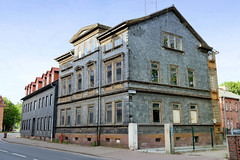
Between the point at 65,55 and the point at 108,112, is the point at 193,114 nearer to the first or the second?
the point at 108,112

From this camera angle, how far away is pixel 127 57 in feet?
67.0

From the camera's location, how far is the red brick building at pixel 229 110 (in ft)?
143

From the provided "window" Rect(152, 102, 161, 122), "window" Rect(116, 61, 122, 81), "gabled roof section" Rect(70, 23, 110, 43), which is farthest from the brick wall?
"gabled roof section" Rect(70, 23, 110, 43)

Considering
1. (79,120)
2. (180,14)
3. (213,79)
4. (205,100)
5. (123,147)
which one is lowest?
(123,147)

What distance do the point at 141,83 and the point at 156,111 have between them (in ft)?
9.46

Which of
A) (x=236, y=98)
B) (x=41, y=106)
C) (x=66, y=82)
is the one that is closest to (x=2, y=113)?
(x=41, y=106)

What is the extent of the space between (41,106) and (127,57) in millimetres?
21931

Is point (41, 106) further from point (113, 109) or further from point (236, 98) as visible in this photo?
point (236, 98)

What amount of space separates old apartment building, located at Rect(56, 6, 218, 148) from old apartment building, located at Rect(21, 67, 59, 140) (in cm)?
463

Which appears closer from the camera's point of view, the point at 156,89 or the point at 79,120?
the point at 156,89

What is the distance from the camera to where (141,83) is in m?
20.6

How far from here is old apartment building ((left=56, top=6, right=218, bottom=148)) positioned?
798 inches

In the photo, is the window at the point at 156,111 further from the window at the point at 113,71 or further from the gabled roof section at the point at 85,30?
the gabled roof section at the point at 85,30

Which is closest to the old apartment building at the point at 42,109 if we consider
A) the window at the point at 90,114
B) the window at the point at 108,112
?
the window at the point at 90,114
